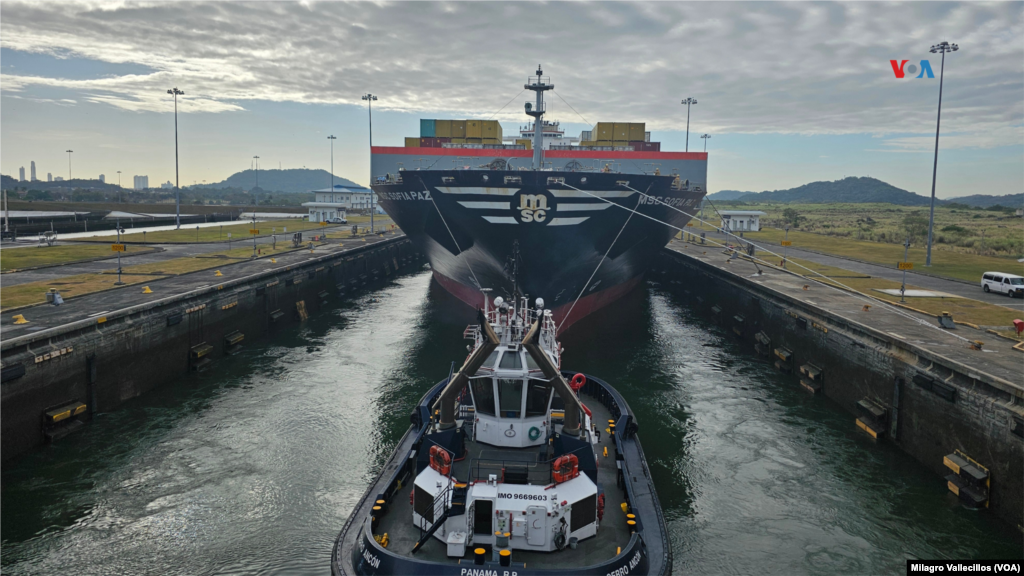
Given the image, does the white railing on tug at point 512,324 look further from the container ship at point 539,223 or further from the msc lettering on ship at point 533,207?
the msc lettering on ship at point 533,207

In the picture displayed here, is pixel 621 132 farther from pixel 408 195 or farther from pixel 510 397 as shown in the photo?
pixel 510 397

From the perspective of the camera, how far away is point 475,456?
13094mm

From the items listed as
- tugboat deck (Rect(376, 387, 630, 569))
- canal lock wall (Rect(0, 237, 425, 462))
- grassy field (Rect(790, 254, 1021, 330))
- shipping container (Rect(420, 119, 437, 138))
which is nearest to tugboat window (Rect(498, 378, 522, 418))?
tugboat deck (Rect(376, 387, 630, 569))

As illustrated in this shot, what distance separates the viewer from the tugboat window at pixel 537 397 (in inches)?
513

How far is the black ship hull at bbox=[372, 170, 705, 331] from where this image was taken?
29656 mm

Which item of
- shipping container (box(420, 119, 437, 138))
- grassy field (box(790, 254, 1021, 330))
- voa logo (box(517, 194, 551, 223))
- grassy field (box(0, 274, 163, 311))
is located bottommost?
grassy field (box(0, 274, 163, 311))

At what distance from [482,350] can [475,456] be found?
102 inches

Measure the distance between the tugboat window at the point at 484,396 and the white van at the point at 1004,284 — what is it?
35.8 metres

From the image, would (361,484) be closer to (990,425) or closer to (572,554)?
(572,554)

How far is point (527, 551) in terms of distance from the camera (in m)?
11.4

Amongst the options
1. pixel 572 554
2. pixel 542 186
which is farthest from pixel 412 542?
pixel 542 186

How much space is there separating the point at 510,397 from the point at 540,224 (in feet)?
57.4

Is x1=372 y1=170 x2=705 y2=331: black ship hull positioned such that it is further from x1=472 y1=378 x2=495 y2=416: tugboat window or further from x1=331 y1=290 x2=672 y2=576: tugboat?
x1=472 y1=378 x2=495 y2=416: tugboat window

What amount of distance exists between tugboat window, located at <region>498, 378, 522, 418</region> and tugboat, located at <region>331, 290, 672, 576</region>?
0.08 feet
